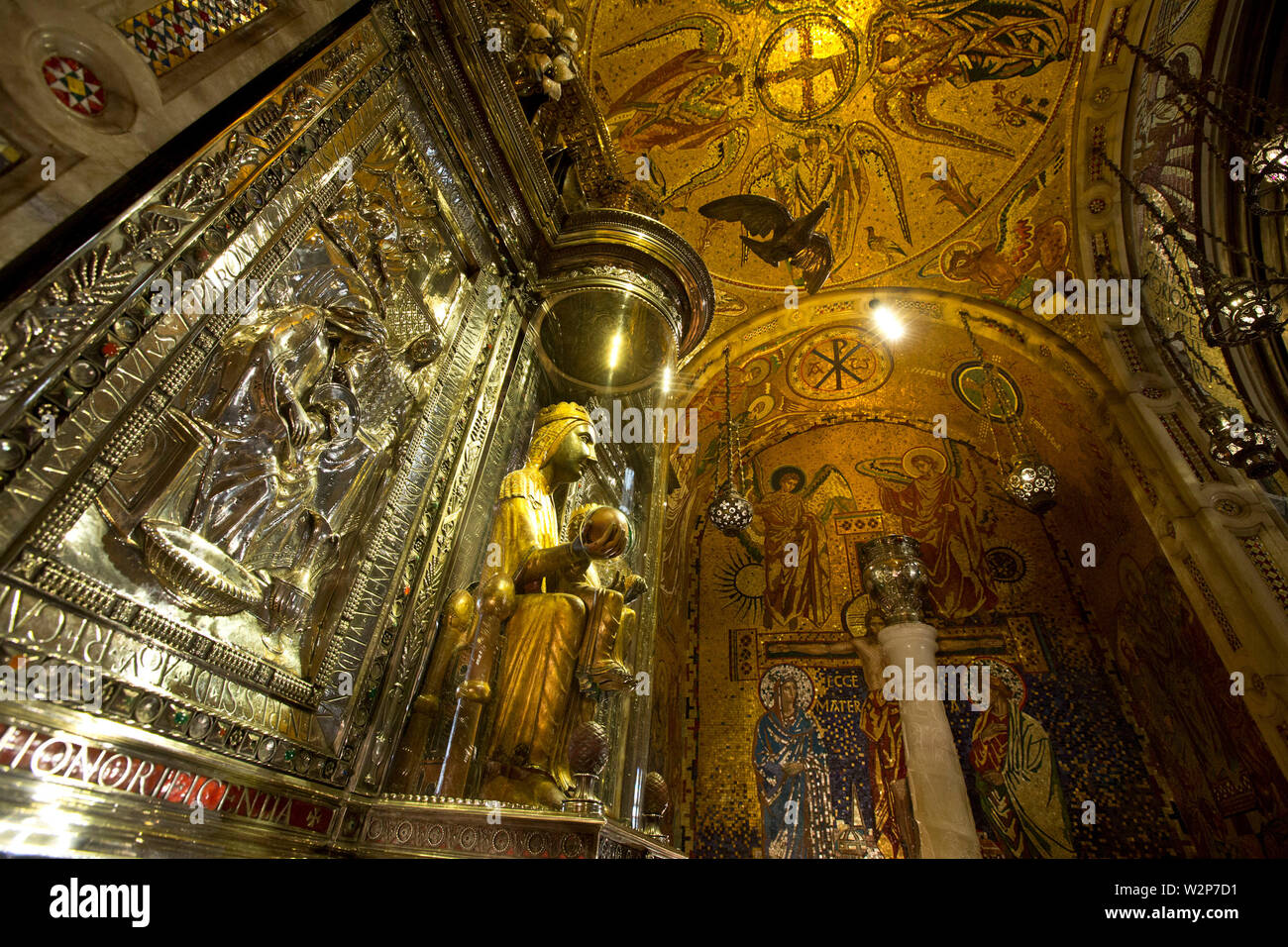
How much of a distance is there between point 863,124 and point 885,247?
1465mm

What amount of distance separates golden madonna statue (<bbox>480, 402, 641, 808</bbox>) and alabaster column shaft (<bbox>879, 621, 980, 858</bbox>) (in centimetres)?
469

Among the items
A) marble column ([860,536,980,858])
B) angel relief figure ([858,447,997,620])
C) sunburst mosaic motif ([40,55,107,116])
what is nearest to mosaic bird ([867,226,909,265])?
angel relief figure ([858,447,997,620])

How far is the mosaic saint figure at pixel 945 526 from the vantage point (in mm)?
8656

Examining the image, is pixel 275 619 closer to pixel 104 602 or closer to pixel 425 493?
pixel 104 602

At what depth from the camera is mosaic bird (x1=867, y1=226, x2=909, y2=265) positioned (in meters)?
7.63

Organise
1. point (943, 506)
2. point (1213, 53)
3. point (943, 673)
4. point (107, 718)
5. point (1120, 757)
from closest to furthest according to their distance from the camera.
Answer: point (107, 718) < point (1213, 53) < point (1120, 757) < point (943, 673) < point (943, 506)

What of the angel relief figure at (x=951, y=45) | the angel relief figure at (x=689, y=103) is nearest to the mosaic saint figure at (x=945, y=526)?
the angel relief figure at (x=951, y=45)

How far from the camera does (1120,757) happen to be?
22.9 feet

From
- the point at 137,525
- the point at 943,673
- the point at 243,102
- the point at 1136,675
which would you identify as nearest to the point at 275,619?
the point at 137,525

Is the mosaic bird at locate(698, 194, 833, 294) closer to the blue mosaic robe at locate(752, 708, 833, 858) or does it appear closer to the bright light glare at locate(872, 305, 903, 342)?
the bright light glare at locate(872, 305, 903, 342)

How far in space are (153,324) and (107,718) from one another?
0.99m

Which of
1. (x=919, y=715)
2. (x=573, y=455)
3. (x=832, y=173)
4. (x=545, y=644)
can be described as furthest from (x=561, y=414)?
(x=832, y=173)

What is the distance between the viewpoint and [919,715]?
6.47m

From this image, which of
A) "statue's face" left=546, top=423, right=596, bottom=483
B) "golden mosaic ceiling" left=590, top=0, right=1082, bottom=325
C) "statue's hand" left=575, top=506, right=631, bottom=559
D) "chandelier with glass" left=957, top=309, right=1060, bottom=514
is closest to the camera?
"statue's hand" left=575, top=506, right=631, bottom=559
